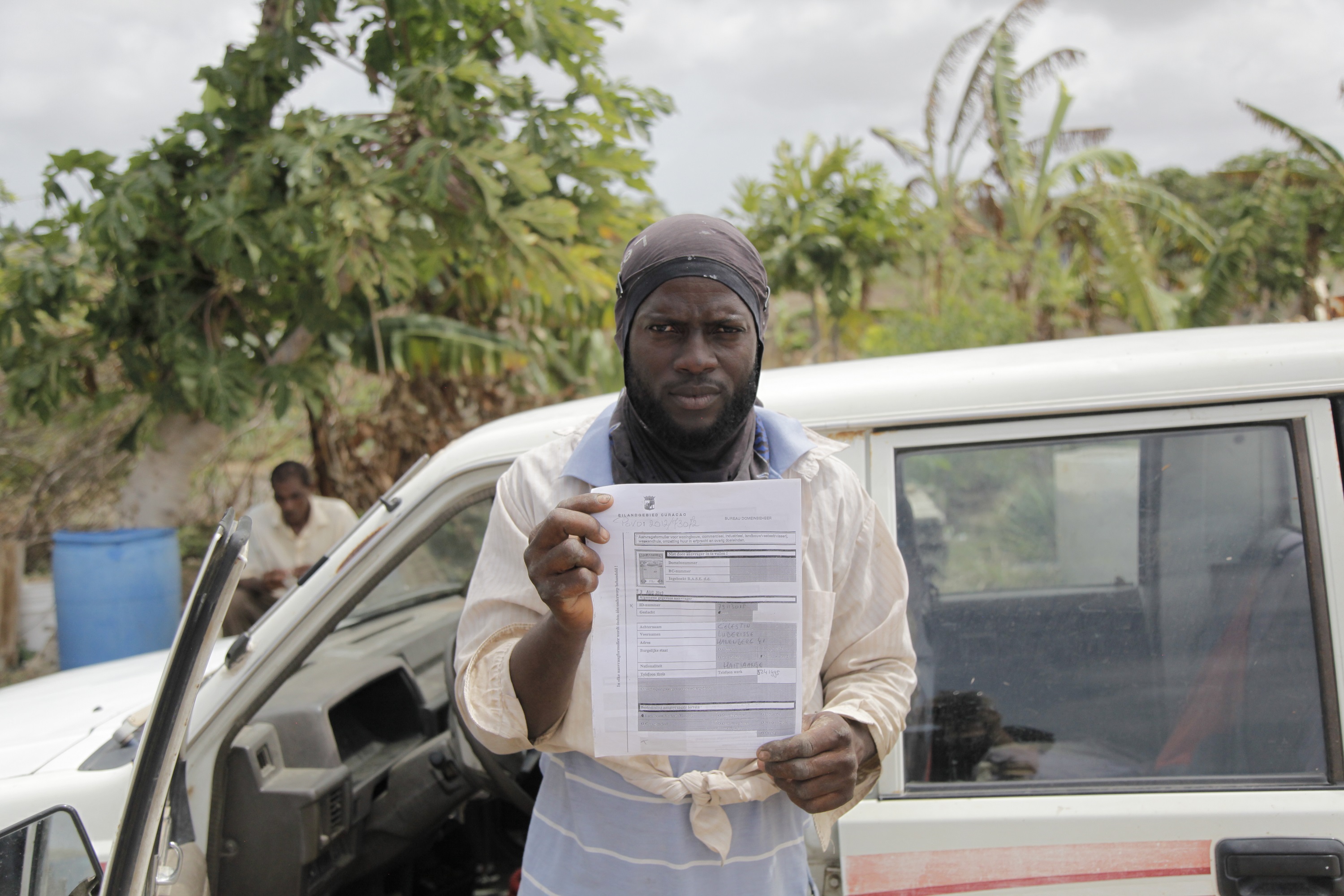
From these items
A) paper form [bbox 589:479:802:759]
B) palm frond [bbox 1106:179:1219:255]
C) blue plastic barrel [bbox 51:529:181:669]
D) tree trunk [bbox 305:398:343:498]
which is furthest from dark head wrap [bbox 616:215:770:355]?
palm frond [bbox 1106:179:1219:255]

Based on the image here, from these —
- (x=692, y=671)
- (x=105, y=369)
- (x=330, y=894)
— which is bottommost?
(x=330, y=894)

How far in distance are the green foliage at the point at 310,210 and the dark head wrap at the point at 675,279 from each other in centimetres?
343

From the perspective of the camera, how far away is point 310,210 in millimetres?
4770

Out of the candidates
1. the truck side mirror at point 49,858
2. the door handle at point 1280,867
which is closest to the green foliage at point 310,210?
the truck side mirror at point 49,858

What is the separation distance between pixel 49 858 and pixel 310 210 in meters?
3.92

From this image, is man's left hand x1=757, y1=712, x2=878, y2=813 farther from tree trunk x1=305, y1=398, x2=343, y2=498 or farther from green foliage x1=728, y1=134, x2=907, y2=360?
green foliage x1=728, y1=134, x2=907, y2=360

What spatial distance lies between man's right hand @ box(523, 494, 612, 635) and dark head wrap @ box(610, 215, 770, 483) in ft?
0.73

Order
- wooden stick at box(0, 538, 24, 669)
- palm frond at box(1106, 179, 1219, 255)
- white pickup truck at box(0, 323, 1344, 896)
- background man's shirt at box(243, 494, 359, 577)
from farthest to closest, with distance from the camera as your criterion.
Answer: palm frond at box(1106, 179, 1219, 255)
wooden stick at box(0, 538, 24, 669)
background man's shirt at box(243, 494, 359, 577)
white pickup truck at box(0, 323, 1344, 896)

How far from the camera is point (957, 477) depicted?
184 cm

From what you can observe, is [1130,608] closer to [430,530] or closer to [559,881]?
[559,881]

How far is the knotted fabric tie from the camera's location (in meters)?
1.38

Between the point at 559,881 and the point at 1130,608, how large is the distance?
1158 mm

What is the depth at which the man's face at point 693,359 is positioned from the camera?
1.33 meters

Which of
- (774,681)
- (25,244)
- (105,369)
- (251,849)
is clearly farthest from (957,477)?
(105,369)
